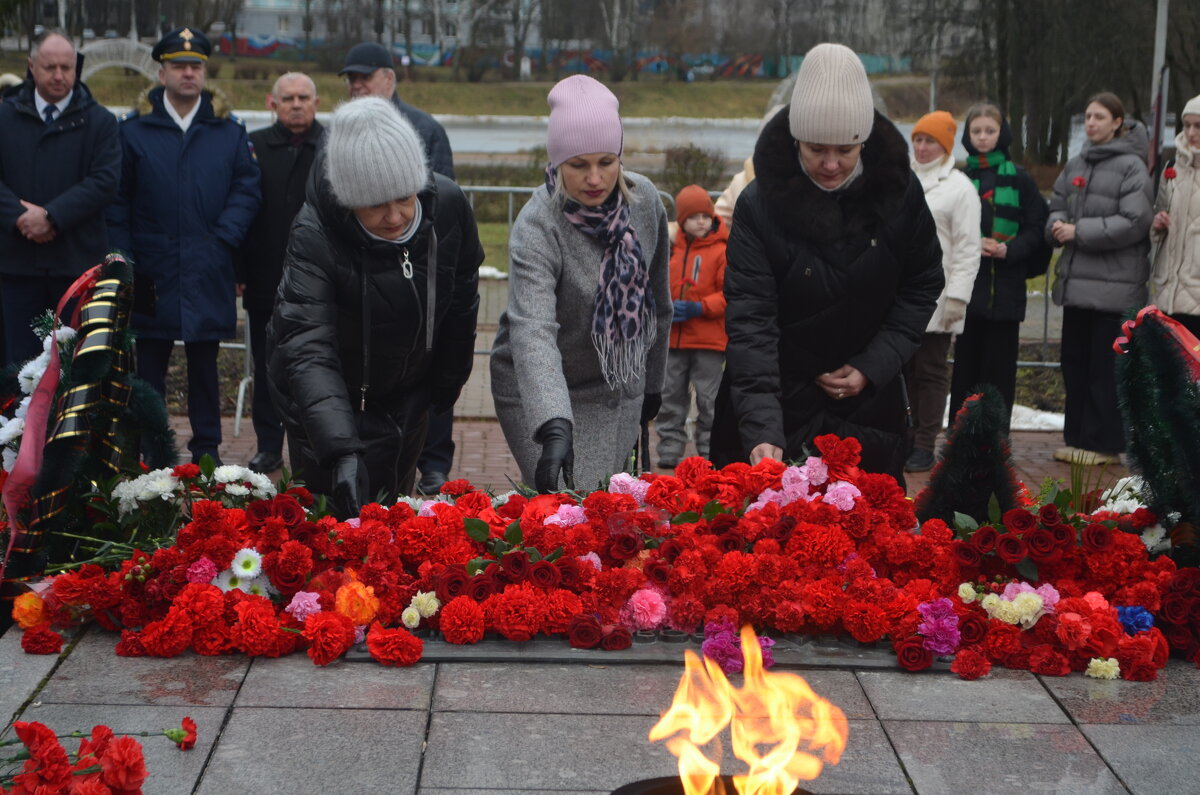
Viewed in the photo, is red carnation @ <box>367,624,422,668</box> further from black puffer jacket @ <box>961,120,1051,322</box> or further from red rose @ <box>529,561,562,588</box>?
black puffer jacket @ <box>961,120,1051,322</box>

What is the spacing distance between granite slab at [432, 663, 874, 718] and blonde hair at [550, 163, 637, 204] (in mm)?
1578

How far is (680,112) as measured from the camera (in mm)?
24219

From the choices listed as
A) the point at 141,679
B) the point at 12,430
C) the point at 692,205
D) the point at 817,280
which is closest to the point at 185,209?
the point at 692,205

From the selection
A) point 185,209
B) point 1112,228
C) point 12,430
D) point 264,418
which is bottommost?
point 264,418

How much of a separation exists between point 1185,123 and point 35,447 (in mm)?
6503

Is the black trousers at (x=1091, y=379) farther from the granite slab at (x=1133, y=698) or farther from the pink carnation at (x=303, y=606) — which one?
the pink carnation at (x=303, y=606)

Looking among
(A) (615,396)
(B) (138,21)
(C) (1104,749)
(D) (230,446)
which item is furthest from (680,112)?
(C) (1104,749)

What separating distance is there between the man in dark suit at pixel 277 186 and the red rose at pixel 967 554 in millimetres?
4613

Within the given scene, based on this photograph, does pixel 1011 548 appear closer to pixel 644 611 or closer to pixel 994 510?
pixel 994 510

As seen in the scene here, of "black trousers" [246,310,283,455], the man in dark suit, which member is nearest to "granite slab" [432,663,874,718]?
the man in dark suit

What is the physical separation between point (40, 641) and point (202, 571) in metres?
0.44

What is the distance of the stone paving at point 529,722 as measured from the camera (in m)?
3.17

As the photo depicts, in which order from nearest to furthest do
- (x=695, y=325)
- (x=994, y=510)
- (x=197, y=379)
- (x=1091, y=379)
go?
(x=994, y=510), (x=197, y=379), (x=695, y=325), (x=1091, y=379)

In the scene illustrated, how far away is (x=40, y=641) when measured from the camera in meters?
3.78
